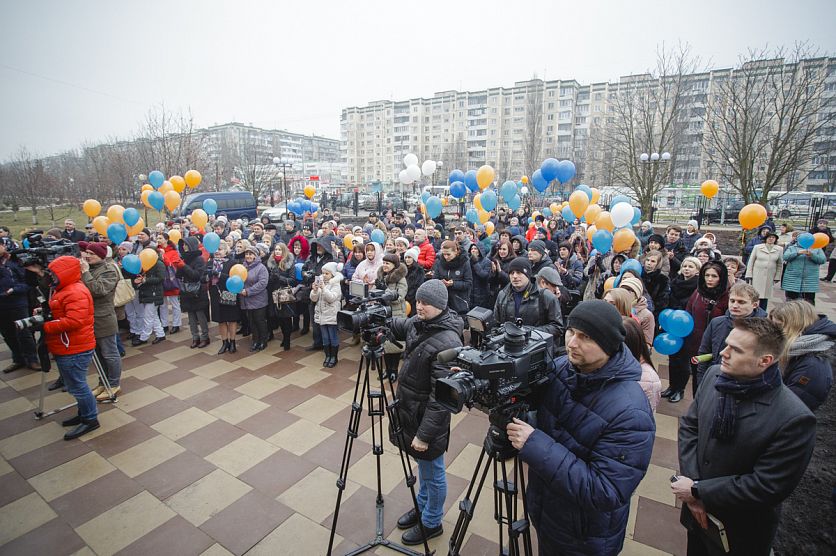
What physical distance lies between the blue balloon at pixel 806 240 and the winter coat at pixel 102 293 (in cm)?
1115

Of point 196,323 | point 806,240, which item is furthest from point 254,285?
point 806,240

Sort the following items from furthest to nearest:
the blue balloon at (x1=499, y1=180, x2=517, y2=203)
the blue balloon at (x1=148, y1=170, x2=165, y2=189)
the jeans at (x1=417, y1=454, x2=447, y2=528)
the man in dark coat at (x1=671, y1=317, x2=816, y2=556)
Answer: the blue balloon at (x1=148, y1=170, x2=165, y2=189) < the blue balloon at (x1=499, y1=180, x2=517, y2=203) < the jeans at (x1=417, y1=454, x2=447, y2=528) < the man in dark coat at (x1=671, y1=317, x2=816, y2=556)

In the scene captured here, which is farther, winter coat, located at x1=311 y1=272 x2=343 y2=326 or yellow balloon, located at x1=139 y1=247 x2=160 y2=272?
yellow balloon, located at x1=139 y1=247 x2=160 y2=272

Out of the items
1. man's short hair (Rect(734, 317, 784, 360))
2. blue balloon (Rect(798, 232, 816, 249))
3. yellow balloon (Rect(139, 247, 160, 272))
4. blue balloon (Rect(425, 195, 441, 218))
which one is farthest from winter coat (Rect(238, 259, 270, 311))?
blue balloon (Rect(798, 232, 816, 249))

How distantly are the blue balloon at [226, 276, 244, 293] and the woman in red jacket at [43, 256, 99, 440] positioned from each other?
1.88m

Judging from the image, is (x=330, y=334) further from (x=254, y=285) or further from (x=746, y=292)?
(x=746, y=292)

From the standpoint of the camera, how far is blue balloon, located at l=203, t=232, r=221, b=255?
7277mm

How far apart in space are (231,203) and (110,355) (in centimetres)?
2073

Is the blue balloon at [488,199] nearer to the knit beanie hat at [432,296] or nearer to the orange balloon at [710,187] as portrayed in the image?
the orange balloon at [710,187]

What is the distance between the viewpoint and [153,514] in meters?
3.34

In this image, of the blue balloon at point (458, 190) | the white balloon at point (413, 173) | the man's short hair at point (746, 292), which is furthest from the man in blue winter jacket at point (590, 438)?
the white balloon at point (413, 173)

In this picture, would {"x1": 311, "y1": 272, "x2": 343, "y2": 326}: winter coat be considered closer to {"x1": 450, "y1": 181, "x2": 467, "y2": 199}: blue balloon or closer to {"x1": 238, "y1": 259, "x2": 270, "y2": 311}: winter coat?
{"x1": 238, "y1": 259, "x2": 270, "y2": 311}: winter coat

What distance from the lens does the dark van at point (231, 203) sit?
22.1 meters

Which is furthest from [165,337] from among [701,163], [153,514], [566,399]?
[701,163]
